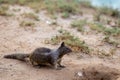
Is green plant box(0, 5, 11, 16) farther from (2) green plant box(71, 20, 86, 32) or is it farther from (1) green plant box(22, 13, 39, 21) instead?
(2) green plant box(71, 20, 86, 32)

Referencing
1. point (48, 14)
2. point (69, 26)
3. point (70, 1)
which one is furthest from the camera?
point (70, 1)

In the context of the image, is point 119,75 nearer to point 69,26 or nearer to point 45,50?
point 45,50

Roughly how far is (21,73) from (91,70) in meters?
1.21

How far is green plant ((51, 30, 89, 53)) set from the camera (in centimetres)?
729

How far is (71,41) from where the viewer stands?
24.7 feet

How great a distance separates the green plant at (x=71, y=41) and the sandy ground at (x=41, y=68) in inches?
8.3

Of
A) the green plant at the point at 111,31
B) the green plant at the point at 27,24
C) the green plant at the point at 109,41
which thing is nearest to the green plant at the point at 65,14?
the green plant at the point at 27,24

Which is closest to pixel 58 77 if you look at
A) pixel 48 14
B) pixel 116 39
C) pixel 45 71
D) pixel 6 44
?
pixel 45 71

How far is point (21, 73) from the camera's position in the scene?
5992 millimetres

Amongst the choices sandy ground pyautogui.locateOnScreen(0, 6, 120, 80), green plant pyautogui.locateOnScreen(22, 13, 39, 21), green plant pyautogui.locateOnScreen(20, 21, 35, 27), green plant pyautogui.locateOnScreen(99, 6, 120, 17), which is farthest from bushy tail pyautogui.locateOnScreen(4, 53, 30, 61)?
green plant pyautogui.locateOnScreen(99, 6, 120, 17)

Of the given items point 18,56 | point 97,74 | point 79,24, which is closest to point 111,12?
point 79,24

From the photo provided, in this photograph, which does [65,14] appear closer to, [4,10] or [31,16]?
[31,16]

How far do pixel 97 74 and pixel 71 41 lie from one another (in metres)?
1.46

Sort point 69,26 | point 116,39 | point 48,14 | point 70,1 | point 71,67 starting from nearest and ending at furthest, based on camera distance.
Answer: point 71,67 → point 116,39 → point 69,26 → point 48,14 → point 70,1
